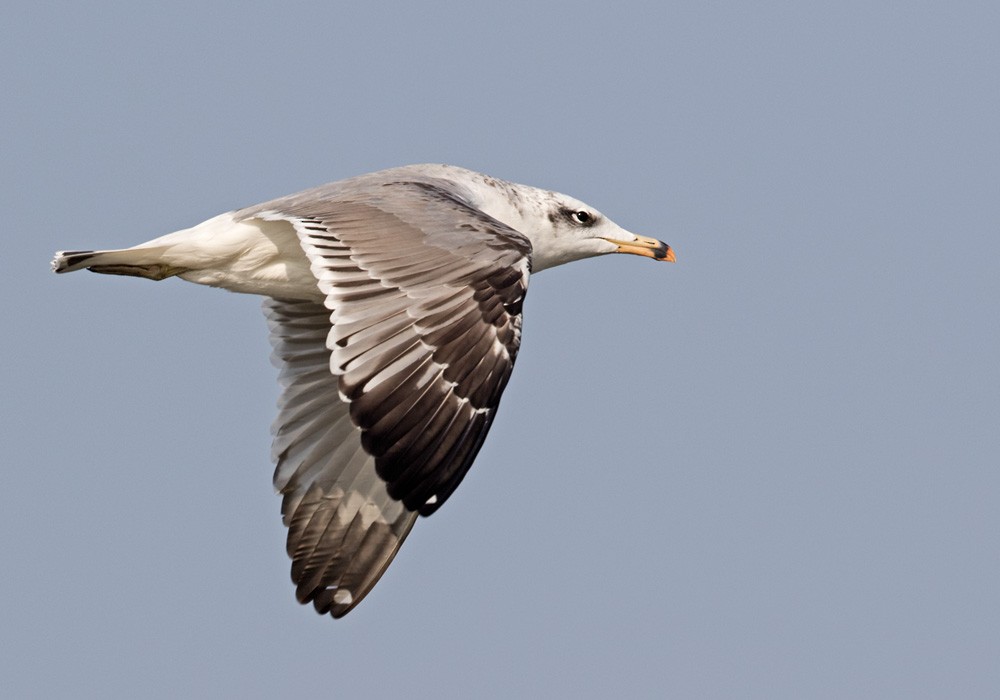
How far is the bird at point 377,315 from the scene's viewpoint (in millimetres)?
8008

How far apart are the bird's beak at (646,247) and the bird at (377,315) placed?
0.04ft

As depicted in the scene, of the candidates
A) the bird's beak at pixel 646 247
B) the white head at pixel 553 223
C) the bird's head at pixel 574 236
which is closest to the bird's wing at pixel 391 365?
the white head at pixel 553 223

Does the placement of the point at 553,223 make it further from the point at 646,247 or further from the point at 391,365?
the point at 391,365

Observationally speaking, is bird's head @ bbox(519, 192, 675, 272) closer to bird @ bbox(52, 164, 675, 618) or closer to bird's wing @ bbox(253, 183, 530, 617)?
bird @ bbox(52, 164, 675, 618)

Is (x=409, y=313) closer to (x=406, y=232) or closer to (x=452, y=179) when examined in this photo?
(x=406, y=232)

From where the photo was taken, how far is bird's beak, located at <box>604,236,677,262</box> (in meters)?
12.1

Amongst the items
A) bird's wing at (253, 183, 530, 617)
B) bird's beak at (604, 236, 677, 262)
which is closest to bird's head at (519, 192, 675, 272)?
bird's beak at (604, 236, 677, 262)

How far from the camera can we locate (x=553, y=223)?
466 inches

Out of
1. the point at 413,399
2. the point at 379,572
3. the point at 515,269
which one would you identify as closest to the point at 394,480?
the point at 413,399

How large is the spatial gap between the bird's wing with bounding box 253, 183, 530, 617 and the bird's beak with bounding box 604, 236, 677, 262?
2379mm

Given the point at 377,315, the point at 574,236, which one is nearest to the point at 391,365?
the point at 377,315

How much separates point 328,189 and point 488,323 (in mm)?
2346

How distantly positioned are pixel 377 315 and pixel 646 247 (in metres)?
4.21

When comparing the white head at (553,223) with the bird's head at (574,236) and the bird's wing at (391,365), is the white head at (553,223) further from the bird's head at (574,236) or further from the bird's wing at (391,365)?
the bird's wing at (391,365)
